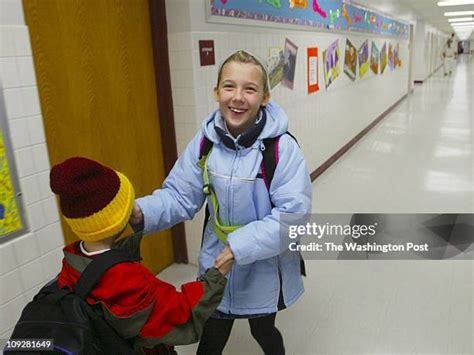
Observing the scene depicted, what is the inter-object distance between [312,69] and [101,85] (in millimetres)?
2551

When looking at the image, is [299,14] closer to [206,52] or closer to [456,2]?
[206,52]

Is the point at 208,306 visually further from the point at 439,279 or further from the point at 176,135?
the point at 439,279

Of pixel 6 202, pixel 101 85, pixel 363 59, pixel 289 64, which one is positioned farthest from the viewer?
pixel 363 59

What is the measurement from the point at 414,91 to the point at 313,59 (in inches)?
368

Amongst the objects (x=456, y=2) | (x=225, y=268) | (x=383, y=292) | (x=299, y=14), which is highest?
(x=456, y=2)

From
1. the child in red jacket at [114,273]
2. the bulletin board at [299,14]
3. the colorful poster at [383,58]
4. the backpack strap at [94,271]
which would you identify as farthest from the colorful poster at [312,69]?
the colorful poster at [383,58]

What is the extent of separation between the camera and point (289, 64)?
3.52 meters

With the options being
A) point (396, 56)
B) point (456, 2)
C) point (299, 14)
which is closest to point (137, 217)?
point (299, 14)

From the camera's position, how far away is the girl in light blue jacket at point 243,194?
115cm

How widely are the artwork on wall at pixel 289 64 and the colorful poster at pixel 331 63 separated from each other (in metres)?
0.87

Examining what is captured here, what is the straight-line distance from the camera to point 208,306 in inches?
39.8

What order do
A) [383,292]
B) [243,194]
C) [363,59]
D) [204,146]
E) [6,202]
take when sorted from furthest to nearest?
[363,59] → [383,292] → [6,202] → [204,146] → [243,194]

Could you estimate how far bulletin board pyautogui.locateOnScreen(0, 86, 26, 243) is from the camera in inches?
55.5

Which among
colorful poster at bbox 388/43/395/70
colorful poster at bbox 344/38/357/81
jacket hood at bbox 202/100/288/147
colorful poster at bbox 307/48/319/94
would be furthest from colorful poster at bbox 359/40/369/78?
jacket hood at bbox 202/100/288/147
